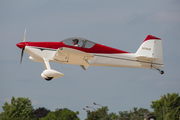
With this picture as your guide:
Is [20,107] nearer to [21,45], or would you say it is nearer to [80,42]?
[21,45]

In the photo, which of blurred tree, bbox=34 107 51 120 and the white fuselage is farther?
blurred tree, bbox=34 107 51 120

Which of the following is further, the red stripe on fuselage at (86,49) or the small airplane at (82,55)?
the red stripe on fuselage at (86,49)

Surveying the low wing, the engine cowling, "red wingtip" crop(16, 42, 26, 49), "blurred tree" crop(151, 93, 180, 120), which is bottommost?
the engine cowling

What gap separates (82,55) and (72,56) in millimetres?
614

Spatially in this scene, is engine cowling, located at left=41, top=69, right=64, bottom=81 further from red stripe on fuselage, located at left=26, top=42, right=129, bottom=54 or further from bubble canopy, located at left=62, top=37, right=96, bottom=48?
bubble canopy, located at left=62, top=37, right=96, bottom=48

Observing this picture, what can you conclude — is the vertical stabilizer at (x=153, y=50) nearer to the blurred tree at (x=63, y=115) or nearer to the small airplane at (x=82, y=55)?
the small airplane at (x=82, y=55)

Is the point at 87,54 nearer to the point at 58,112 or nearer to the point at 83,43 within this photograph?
the point at 83,43

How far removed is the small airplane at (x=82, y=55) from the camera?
16.6m

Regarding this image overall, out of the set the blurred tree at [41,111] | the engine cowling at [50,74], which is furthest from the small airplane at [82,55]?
the blurred tree at [41,111]

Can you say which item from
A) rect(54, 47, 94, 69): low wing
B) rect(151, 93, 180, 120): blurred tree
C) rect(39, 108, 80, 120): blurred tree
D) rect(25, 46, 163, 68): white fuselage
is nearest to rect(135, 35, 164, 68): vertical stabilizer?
rect(25, 46, 163, 68): white fuselage

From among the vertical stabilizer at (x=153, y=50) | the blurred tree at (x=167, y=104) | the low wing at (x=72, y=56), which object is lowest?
the low wing at (x=72, y=56)

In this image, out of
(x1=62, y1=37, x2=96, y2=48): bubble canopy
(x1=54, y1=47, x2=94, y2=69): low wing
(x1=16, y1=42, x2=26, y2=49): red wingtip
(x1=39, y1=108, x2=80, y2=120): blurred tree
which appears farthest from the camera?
(x1=39, y1=108, x2=80, y2=120): blurred tree

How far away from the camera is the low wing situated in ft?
53.5

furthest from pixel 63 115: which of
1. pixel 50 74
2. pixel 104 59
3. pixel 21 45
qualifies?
pixel 50 74
